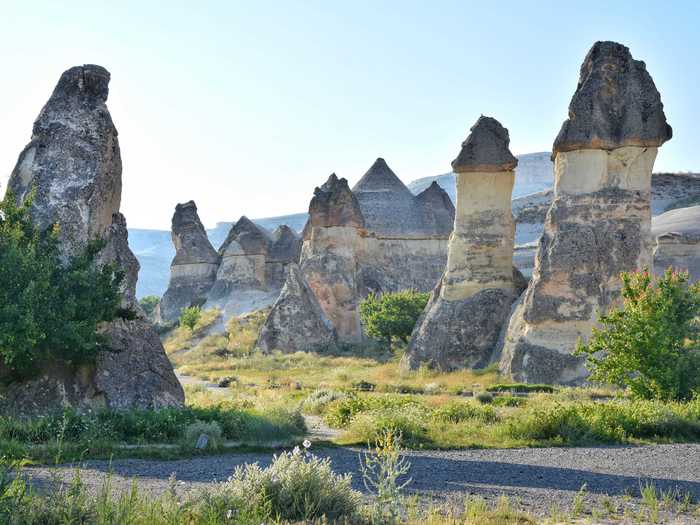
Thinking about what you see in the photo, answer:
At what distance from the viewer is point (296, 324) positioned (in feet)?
109

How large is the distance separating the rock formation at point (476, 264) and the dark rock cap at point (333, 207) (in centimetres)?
1207

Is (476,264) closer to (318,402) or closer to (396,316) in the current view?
(396,316)

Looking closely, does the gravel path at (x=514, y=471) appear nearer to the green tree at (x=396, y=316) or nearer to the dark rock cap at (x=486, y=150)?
the dark rock cap at (x=486, y=150)

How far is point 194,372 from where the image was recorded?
28688 millimetres

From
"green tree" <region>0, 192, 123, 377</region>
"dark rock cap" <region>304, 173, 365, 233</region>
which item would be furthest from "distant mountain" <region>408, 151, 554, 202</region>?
"green tree" <region>0, 192, 123, 377</region>

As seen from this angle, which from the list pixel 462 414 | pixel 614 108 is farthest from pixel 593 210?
pixel 462 414

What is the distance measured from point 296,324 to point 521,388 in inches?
603

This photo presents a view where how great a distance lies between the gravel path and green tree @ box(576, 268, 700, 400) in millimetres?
3161

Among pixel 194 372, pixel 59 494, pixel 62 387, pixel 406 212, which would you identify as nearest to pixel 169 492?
pixel 59 494

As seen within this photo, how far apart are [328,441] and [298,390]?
31.0ft

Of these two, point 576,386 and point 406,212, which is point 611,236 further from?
point 406,212

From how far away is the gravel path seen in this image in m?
7.21

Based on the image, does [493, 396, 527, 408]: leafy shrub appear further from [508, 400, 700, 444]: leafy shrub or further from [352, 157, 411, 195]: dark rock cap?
[352, 157, 411, 195]: dark rock cap

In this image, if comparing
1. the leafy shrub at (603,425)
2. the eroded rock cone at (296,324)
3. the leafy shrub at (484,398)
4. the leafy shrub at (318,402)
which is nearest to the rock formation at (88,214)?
the leafy shrub at (318,402)
